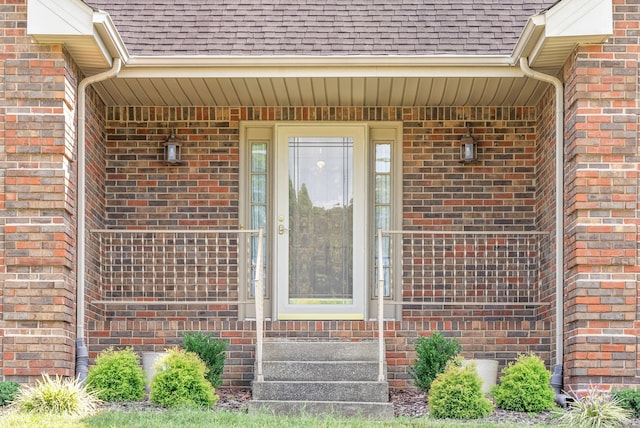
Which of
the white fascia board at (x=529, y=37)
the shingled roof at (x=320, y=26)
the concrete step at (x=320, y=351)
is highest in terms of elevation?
the shingled roof at (x=320, y=26)

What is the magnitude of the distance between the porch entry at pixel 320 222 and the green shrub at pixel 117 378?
7.32 ft

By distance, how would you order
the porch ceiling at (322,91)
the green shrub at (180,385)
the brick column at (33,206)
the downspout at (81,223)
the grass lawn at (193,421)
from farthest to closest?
1. the porch ceiling at (322,91)
2. the downspout at (81,223)
3. the brick column at (33,206)
4. the green shrub at (180,385)
5. the grass lawn at (193,421)

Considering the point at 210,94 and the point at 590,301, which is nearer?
the point at 590,301

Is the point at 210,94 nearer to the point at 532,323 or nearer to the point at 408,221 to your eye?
the point at 408,221

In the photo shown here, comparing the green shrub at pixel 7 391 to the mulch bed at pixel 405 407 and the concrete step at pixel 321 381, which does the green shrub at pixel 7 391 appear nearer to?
the mulch bed at pixel 405 407

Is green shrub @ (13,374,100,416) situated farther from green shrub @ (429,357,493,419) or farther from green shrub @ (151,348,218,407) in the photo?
green shrub @ (429,357,493,419)

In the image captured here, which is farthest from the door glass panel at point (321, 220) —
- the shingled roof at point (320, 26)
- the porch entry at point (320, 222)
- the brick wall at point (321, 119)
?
the shingled roof at point (320, 26)

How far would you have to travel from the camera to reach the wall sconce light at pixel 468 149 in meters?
10.9

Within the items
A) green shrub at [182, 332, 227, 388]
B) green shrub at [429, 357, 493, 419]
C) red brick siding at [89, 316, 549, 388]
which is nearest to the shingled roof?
red brick siding at [89, 316, 549, 388]

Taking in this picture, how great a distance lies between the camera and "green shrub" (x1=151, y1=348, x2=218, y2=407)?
342 inches

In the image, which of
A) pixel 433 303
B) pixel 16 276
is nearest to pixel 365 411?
pixel 433 303

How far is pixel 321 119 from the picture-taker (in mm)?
11094

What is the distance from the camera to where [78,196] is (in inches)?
380

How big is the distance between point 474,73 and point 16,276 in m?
4.46
